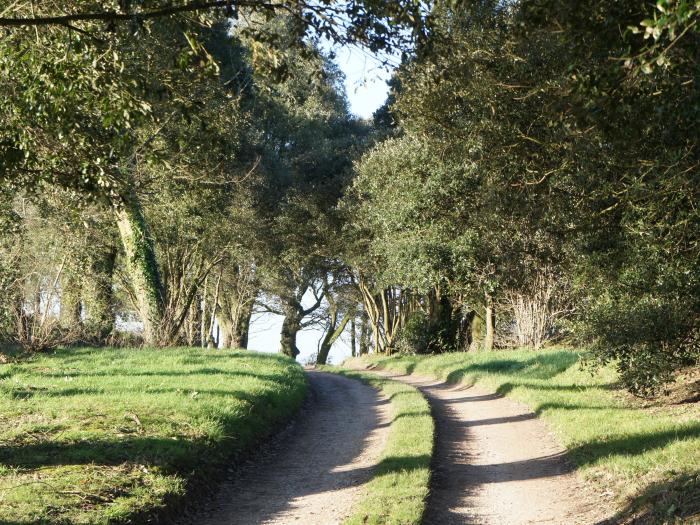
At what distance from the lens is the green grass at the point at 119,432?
7.84m

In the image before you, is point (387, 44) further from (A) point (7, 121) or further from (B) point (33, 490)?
(B) point (33, 490)

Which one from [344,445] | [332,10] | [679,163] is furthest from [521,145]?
[344,445]

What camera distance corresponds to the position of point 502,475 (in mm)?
10789

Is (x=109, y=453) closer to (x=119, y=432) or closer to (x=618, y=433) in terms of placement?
(x=119, y=432)

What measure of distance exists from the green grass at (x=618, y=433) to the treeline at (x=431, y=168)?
1.18m

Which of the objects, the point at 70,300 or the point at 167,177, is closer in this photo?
the point at 167,177

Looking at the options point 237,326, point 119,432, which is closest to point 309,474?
point 119,432

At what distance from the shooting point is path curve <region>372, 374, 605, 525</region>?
28.8 ft

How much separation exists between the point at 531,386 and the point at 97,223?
18.8m

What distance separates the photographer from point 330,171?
1695 inches

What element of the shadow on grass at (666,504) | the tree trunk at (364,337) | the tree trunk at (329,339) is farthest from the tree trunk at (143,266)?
the tree trunk at (364,337)

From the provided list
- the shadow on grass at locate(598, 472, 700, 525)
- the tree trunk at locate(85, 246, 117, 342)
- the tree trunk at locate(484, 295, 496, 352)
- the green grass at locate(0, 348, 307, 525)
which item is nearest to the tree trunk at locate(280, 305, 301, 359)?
the tree trunk at locate(484, 295, 496, 352)

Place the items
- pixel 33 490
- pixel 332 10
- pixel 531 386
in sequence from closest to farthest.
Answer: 1. pixel 33 490
2. pixel 332 10
3. pixel 531 386

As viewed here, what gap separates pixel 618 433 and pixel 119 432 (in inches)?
325
